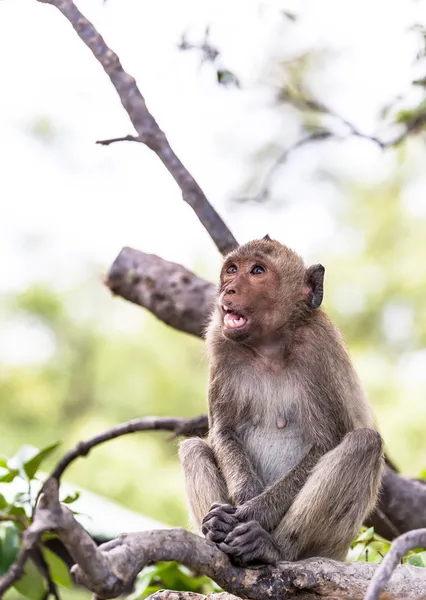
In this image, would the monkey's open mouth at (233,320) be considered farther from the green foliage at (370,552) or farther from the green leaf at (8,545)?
the green leaf at (8,545)

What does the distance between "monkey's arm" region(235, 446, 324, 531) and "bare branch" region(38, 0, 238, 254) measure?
6.41 feet

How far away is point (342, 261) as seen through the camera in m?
19.2

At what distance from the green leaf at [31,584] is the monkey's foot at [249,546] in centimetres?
160

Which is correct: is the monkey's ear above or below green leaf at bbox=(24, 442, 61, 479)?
above

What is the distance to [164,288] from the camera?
23.1 feet

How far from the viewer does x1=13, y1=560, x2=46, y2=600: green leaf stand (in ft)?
17.2

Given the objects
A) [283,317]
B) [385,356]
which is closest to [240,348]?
[283,317]

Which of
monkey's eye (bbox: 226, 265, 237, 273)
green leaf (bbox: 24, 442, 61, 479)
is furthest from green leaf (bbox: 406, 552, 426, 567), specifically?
green leaf (bbox: 24, 442, 61, 479)

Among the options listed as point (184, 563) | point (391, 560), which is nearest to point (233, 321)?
point (184, 563)

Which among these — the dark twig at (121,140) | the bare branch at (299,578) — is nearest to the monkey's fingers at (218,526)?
the bare branch at (299,578)

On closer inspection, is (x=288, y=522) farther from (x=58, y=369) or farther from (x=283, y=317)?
(x=58, y=369)

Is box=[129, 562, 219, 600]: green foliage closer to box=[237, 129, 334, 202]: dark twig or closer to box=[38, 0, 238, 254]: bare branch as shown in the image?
box=[38, 0, 238, 254]: bare branch

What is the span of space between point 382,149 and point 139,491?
948 cm

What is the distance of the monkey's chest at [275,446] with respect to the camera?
4.92 m
